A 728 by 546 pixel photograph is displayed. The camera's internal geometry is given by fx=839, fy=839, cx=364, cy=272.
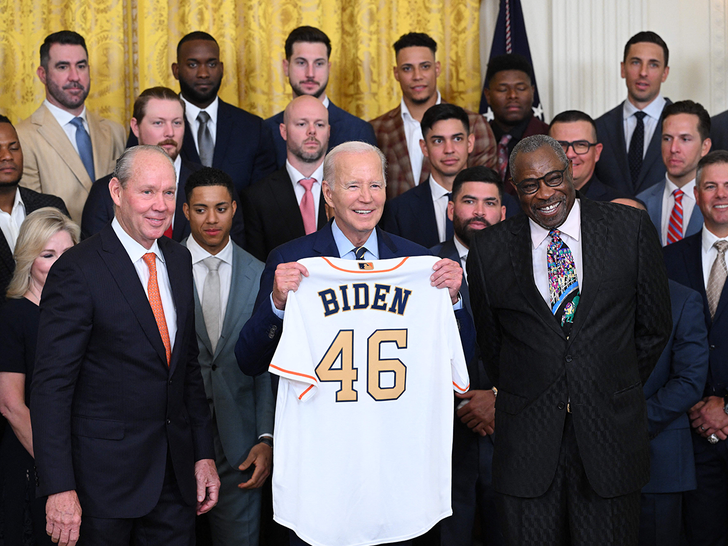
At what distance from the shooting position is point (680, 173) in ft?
15.0

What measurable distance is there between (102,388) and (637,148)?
3.71 metres

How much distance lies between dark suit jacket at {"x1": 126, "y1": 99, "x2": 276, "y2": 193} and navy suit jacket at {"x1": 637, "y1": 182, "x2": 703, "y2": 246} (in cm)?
217

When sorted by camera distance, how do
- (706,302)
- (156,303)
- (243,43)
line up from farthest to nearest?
(243,43) < (706,302) < (156,303)

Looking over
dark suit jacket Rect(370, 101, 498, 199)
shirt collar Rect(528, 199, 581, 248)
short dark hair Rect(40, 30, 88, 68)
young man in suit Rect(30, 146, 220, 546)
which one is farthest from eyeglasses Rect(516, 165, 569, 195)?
short dark hair Rect(40, 30, 88, 68)

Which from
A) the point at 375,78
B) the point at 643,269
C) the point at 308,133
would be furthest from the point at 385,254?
the point at 375,78

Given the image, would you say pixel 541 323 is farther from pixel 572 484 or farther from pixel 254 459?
pixel 254 459

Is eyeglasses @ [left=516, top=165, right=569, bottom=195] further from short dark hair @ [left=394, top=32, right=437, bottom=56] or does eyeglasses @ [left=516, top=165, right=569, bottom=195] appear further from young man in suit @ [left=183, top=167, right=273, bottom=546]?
short dark hair @ [left=394, top=32, right=437, bottom=56]

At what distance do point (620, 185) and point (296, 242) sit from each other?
8.89 feet

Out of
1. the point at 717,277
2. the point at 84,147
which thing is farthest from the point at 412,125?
the point at 717,277

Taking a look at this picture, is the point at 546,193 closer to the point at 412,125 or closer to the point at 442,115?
the point at 442,115

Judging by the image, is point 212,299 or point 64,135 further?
point 64,135

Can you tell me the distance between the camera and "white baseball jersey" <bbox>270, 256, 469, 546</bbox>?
2.75m

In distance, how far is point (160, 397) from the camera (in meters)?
2.77

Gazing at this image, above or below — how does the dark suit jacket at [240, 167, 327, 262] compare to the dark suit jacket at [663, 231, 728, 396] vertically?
above
